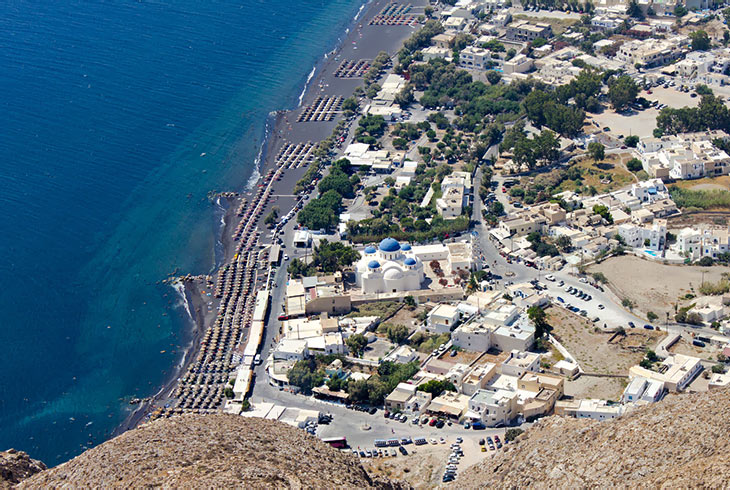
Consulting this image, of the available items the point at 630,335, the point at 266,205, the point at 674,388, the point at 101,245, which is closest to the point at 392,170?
the point at 266,205

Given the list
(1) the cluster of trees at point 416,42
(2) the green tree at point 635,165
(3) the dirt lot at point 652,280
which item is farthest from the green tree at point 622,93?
(3) the dirt lot at point 652,280

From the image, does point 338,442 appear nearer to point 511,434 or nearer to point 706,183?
point 511,434

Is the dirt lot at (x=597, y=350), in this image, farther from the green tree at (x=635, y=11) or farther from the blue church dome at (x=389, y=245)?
the green tree at (x=635, y=11)

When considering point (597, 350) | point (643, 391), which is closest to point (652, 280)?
point (597, 350)

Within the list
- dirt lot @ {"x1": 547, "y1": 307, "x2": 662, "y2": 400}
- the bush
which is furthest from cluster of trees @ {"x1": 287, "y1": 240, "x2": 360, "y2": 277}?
the bush

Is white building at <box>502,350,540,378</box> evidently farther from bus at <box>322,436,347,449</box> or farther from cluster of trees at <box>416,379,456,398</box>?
bus at <box>322,436,347,449</box>

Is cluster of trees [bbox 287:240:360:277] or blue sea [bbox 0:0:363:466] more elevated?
blue sea [bbox 0:0:363:466]
